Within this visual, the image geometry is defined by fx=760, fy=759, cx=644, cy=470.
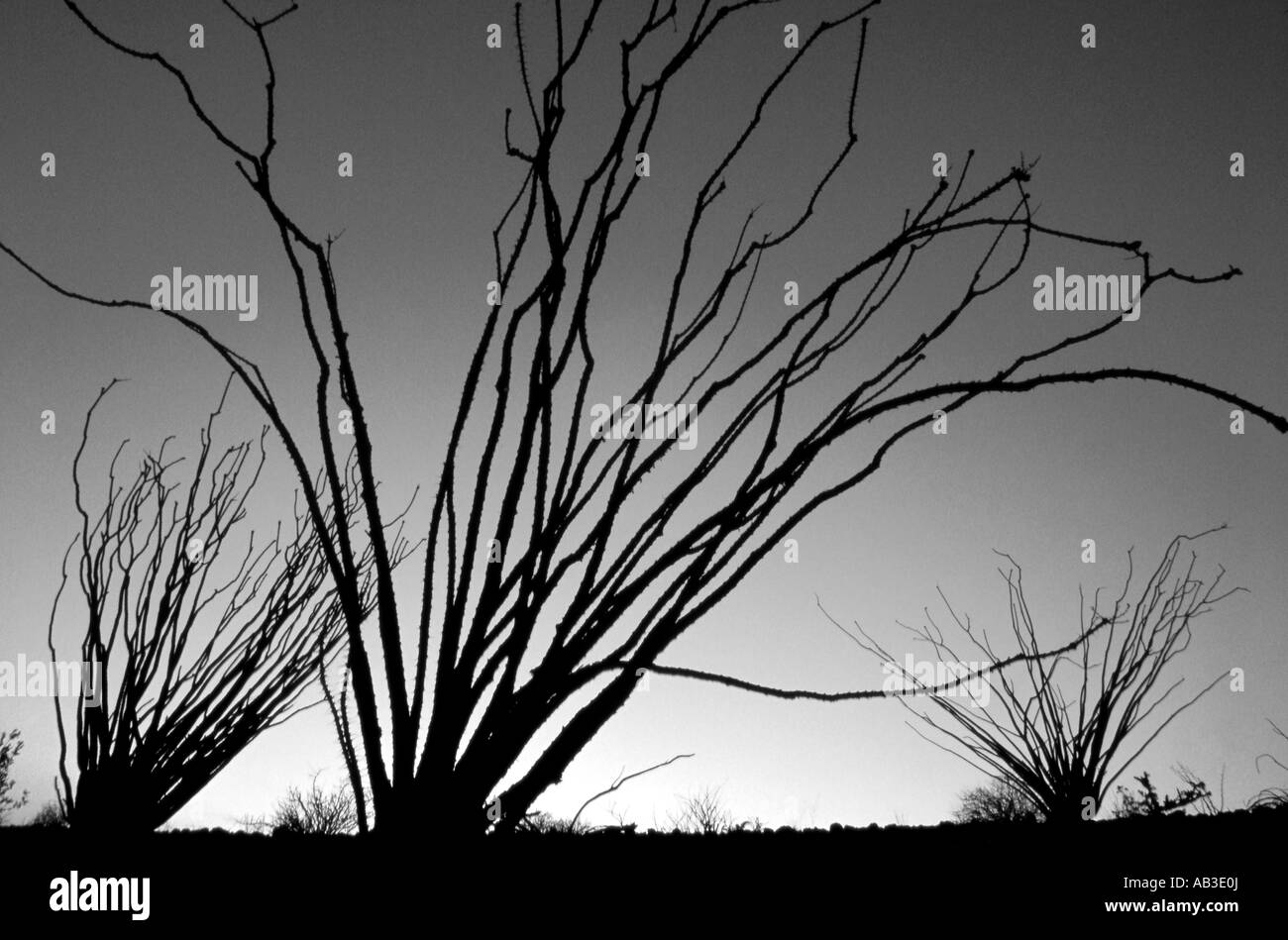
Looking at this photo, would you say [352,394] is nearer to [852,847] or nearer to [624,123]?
[624,123]

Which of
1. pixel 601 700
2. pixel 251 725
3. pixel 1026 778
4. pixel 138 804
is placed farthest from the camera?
pixel 1026 778

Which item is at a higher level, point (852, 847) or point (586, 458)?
point (586, 458)

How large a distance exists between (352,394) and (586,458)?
0.27 m

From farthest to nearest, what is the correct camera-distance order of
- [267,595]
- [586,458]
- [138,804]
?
[267,595] < [138,804] < [586,458]

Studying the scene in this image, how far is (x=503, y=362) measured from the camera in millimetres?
911

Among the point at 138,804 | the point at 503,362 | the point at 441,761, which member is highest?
the point at 503,362

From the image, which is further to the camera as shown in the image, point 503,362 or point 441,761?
point 503,362

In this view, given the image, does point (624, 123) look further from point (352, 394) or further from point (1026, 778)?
point (1026, 778)

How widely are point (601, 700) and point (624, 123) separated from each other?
2.17ft
